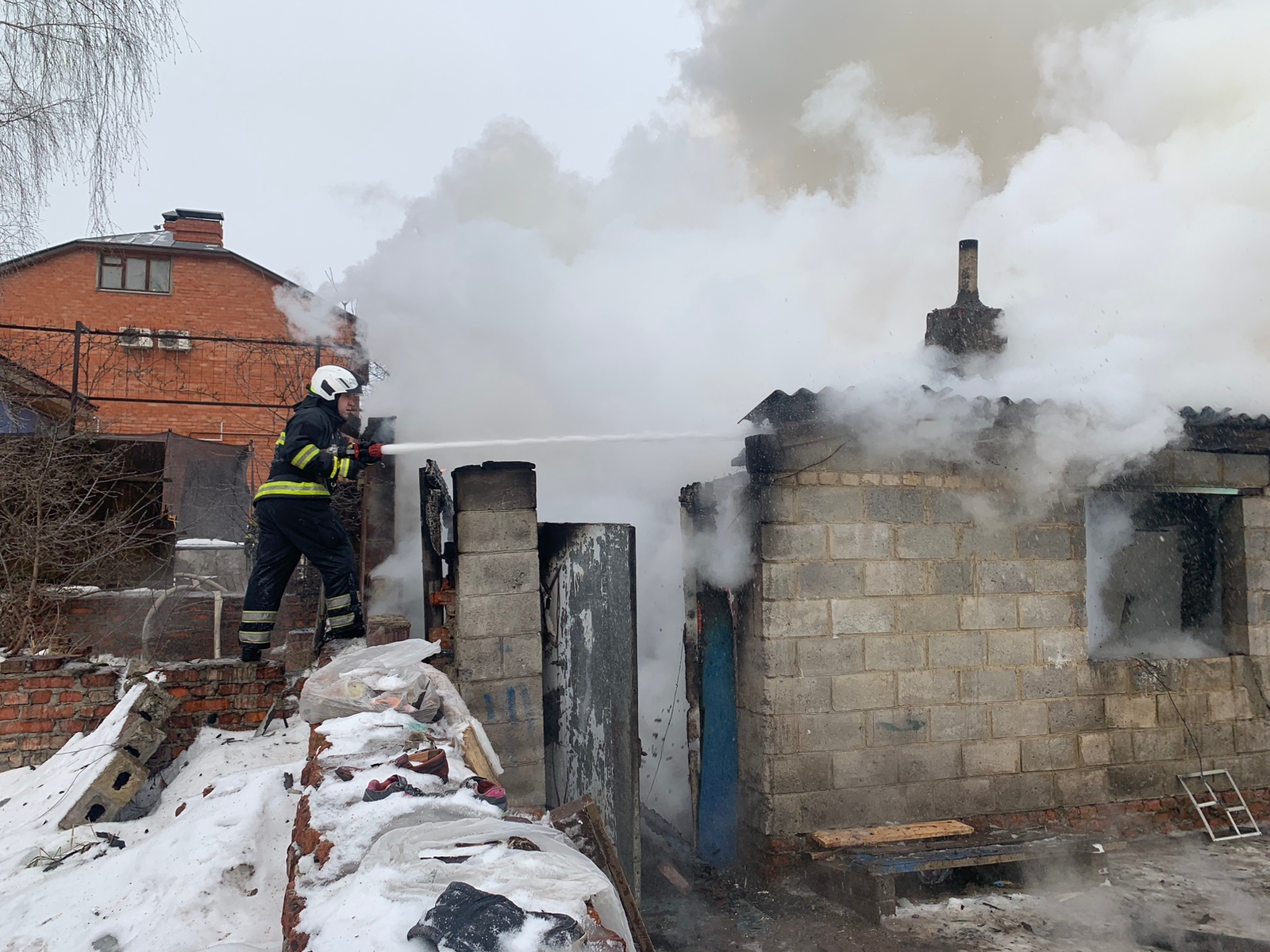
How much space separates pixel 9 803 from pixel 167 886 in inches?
78.0

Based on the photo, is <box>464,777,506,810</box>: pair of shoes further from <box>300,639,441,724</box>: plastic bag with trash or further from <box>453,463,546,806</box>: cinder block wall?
<box>453,463,546,806</box>: cinder block wall

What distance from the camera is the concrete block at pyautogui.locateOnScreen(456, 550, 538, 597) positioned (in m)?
4.89

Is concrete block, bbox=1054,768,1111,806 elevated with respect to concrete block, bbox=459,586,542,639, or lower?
lower

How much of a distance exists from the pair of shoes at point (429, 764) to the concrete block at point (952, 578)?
3921mm

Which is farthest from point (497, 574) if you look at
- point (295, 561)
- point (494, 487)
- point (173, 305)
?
point (173, 305)

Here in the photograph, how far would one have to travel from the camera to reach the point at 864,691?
5707 mm

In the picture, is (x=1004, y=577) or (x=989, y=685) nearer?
(x=989, y=685)

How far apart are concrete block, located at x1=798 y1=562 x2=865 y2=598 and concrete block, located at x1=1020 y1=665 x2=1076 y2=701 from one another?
1454 mm

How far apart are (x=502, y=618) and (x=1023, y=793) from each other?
3881 millimetres

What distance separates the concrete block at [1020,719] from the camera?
598 cm

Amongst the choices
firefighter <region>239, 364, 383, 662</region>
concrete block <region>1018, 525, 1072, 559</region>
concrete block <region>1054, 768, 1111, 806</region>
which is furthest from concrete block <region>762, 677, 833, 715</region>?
firefighter <region>239, 364, 383, 662</region>

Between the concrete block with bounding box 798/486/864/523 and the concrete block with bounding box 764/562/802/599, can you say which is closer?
the concrete block with bounding box 764/562/802/599

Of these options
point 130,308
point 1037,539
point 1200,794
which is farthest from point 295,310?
point 1200,794

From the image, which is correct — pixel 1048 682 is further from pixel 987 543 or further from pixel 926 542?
pixel 926 542
